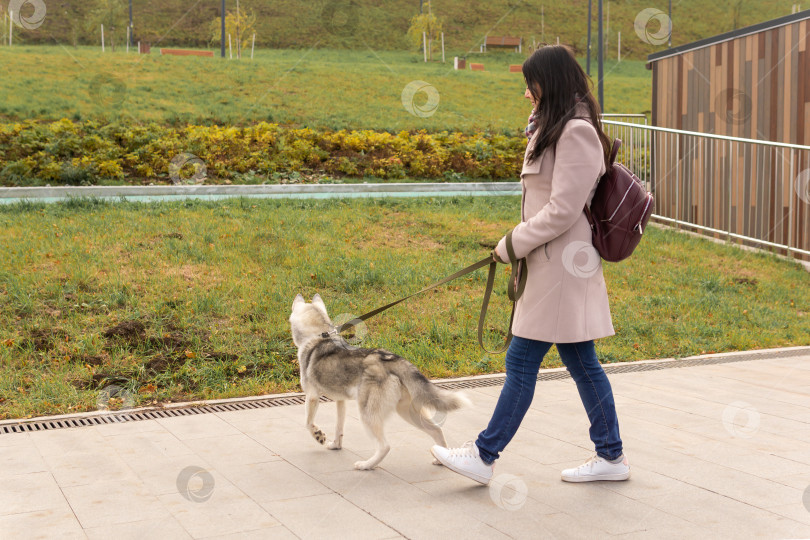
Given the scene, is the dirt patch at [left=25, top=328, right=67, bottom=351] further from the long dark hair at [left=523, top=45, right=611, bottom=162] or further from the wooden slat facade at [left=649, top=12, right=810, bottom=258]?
the wooden slat facade at [left=649, top=12, right=810, bottom=258]

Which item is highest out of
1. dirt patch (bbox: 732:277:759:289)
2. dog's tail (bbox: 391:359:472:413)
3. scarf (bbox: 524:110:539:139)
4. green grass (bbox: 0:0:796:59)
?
green grass (bbox: 0:0:796:59)

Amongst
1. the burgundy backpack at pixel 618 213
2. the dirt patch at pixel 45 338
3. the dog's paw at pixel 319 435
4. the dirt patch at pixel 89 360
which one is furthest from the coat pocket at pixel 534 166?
the dirt patch at pixel 45 338

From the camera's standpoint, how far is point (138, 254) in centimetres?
851

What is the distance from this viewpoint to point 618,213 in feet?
12.3

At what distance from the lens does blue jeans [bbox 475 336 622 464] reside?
3.84m

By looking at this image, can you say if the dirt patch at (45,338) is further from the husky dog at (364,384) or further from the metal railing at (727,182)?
the metal railing at (727,182)

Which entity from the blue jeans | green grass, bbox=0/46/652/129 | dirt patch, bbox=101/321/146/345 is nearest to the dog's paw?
the blue jeans

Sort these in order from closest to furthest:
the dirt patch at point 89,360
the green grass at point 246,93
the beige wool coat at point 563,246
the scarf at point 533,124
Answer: the beige wool coat at point 563,246, the scarf at point 533,124, the dirt patch at point 89,360, the green grass at point 246,93

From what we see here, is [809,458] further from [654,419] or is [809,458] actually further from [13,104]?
[13,104]

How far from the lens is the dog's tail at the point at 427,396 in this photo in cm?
404

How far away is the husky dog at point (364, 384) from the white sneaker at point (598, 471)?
0.65 m

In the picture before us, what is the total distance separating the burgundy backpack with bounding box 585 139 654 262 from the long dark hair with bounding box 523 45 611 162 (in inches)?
8.7

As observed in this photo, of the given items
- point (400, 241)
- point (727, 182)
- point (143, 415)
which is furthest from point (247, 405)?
point (727, 182)

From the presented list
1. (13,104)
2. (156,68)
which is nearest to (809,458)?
(13,104)
